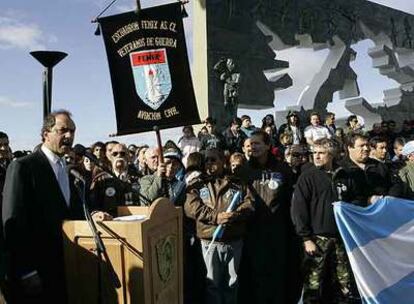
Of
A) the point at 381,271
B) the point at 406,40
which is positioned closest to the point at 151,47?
the point at 381,271

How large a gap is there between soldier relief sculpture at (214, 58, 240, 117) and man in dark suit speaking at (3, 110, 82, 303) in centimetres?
946

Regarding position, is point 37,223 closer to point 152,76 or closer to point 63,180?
point 63,180

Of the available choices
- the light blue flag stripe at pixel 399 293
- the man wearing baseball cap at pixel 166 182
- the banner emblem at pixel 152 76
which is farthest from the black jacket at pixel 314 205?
Result: the banner emblem at pixel 152 76

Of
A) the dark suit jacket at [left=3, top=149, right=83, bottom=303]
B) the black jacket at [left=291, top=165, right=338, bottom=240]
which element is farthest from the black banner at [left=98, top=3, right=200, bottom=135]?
the dark suit jacket at [left=3, top=149, right=83, bottom=303]

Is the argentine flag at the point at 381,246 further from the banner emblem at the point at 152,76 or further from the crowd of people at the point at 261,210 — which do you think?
the banner emblem at the point at 152,76

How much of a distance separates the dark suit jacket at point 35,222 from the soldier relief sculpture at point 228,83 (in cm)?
961

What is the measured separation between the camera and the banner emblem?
183 inches

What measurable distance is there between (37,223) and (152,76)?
6.72 feet

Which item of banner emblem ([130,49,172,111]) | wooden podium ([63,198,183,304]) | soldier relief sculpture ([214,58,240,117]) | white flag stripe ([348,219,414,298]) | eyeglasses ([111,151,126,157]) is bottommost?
white flag stripe ([348,219,414,298])

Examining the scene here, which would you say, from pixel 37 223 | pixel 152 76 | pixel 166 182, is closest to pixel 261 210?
pixel 166 182

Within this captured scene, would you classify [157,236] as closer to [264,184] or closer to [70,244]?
[70,244]

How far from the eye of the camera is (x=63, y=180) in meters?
3.31

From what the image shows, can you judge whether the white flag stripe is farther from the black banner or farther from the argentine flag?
the black banner

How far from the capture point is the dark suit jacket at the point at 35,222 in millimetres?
2910
